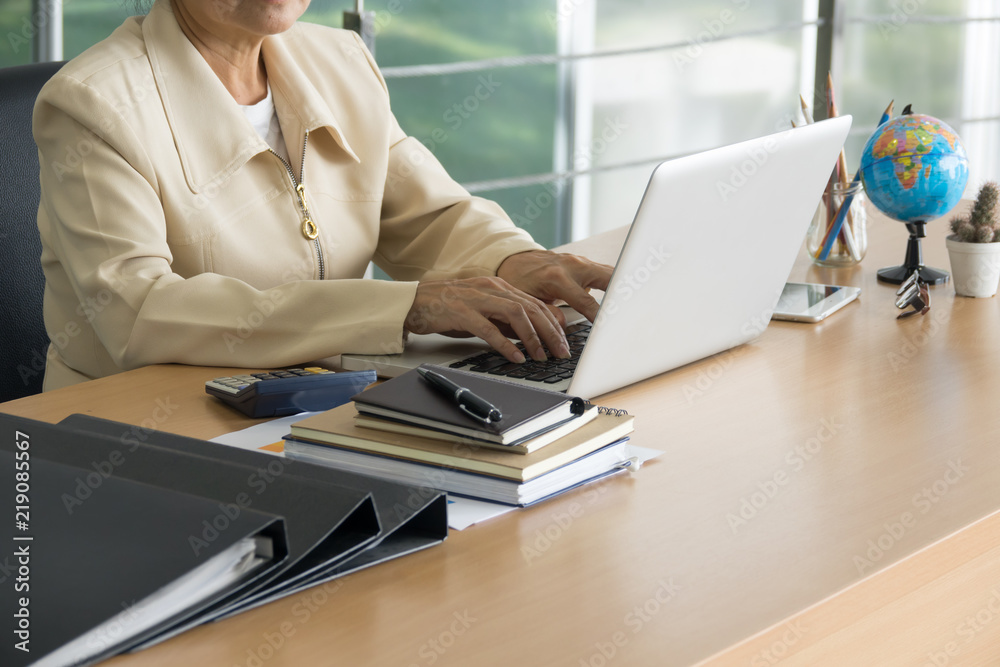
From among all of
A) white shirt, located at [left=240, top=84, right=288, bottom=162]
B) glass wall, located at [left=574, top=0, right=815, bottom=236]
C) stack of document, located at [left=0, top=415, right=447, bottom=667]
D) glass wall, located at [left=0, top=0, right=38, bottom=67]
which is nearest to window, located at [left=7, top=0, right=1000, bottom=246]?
glass wall, located at [left=574, top=0, right=815, bottom=236]

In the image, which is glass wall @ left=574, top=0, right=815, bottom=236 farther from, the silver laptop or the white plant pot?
the silver laptop

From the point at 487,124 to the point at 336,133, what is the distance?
1997 millimetres

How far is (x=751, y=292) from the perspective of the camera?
1072mm

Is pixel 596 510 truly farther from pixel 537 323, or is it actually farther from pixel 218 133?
pixel 218 133

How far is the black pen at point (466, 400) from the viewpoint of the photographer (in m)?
0.74

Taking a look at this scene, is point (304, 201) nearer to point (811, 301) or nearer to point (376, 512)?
point (811, 301)

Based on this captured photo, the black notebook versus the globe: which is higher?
the globe

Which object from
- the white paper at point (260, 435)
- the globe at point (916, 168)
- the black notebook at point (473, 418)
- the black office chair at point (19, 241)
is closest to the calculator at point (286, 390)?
the white paper at point (260, 435)

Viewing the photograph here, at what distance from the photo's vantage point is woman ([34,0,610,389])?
1.07 metres

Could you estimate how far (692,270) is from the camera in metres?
0.94

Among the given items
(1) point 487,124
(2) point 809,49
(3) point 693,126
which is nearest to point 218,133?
(1) point 487,124

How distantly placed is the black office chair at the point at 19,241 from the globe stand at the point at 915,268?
1102 mm

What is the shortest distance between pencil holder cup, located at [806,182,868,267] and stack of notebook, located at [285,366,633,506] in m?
0.77

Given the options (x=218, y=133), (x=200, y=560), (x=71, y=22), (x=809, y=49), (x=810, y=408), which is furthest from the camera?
(x=809, y=49)
